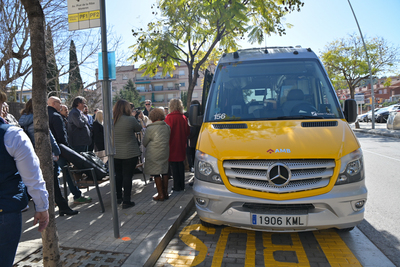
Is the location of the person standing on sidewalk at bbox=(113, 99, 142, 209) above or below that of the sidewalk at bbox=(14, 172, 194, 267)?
above

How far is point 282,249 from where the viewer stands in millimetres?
3703

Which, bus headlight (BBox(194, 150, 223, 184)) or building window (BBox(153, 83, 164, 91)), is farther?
building window (BBox(153, 83, 164, 91))

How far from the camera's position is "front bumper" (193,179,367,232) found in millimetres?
3330

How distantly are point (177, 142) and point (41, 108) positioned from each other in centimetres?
367

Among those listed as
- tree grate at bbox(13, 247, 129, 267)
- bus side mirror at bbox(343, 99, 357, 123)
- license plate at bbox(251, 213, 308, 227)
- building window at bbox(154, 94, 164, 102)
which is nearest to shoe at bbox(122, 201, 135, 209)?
tree grate at bbox(13, 247, 129, 267)

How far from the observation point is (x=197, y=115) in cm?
482

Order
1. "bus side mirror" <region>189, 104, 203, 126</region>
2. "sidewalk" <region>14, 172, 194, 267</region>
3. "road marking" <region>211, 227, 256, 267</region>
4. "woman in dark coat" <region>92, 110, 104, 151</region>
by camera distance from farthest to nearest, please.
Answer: "woman in dark coat" <region>92, 110, 104, 151</region> < "bus side mirror" <region>189, 104, 203, 126</region> < "road marking" <region>211, 227, 256, 267</region> < "sidewalk" <region>14, 172, 194, 267</region>

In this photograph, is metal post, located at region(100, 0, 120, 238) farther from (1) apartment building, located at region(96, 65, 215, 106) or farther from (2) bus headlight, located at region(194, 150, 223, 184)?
(1) apartment building, located at region(96, 65, 215, 106)

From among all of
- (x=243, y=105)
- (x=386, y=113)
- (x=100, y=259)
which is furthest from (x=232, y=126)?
(x=386, y=113)

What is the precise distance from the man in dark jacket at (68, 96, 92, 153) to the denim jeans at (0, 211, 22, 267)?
14.8ft

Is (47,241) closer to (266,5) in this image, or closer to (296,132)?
(296,132)

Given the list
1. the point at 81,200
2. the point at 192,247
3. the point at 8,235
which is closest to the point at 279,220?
the point at 192,247

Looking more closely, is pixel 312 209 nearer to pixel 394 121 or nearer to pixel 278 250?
pixel 278 250

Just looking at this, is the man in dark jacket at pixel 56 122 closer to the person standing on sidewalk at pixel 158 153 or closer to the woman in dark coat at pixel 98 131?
the person standing on sidewalk at pixel 158 153
